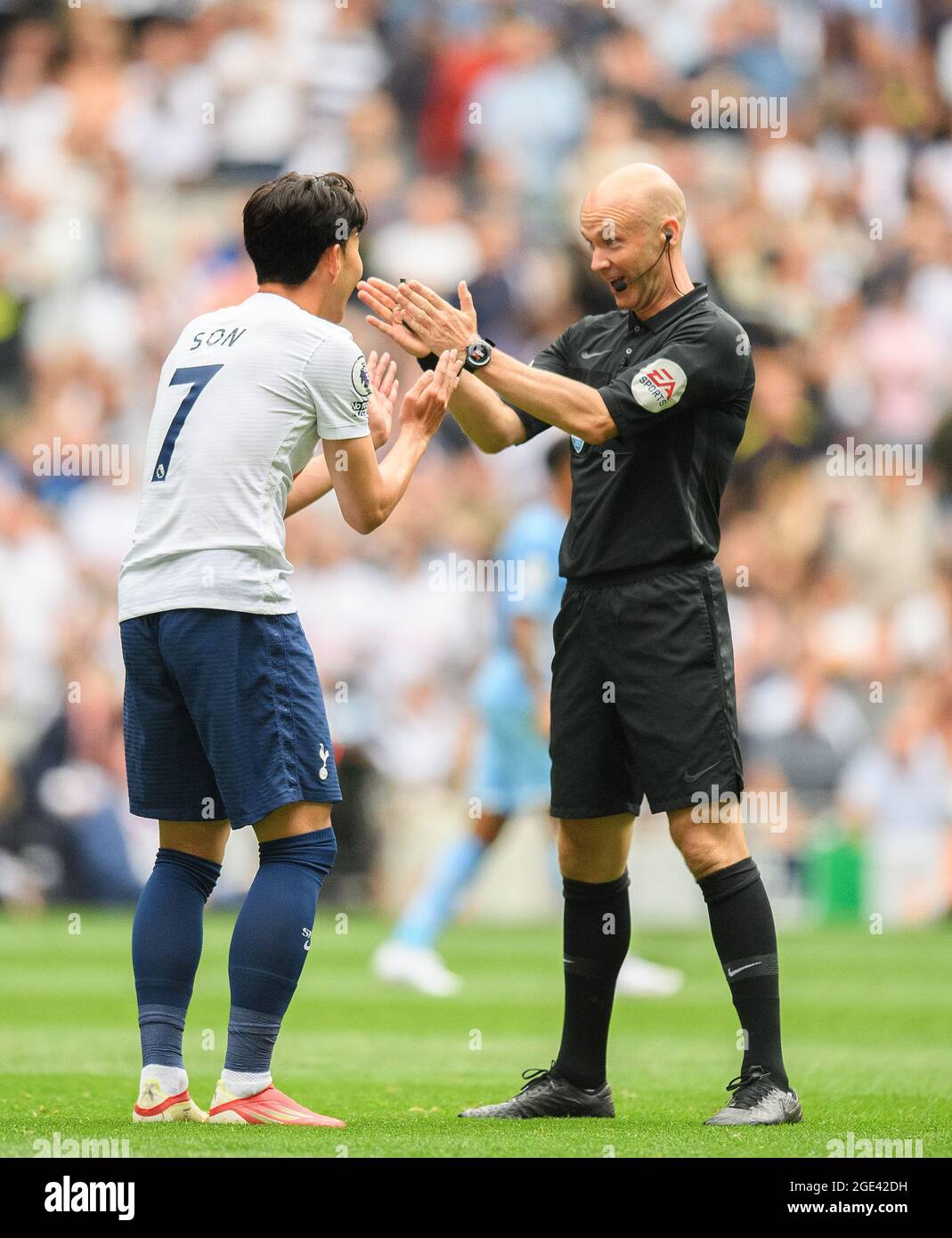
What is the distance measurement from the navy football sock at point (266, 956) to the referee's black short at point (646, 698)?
2.73ft

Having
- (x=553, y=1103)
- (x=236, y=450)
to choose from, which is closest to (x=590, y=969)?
(x=553, y=1103)

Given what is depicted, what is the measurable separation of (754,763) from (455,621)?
8.27 ft

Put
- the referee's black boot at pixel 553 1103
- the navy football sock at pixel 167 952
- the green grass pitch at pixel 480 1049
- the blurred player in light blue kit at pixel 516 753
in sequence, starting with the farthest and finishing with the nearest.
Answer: the blurred player in light blue kit at pixel 516 753
the referee's black boot at pixel 553 1103
the navy football sock at pixel 167 952
the green grass pitch at pixel 480 1049

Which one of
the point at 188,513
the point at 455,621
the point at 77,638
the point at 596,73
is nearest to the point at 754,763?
the point at 455,621

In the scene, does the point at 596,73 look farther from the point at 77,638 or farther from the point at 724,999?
the point at 724,999

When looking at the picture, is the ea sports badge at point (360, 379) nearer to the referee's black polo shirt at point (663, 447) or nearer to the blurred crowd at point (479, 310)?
the referee's black polo shirt at point (663, 447)

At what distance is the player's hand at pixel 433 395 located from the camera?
195 inches

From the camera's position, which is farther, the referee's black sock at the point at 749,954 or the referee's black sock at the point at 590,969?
the referee's black sock at the point at 590,969

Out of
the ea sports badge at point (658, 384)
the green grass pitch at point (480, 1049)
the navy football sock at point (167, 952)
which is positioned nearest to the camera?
the green grass pitch at point (480, 1049)

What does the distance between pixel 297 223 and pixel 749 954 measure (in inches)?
84.6

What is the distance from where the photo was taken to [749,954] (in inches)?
193

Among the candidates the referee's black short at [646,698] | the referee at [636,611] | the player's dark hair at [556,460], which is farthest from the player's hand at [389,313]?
the player's dark hair at [556,460]

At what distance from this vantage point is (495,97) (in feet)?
55.6

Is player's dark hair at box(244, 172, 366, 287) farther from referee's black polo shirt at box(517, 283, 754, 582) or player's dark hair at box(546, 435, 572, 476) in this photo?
player's dark hair at box(546, 435, 572, 476)
